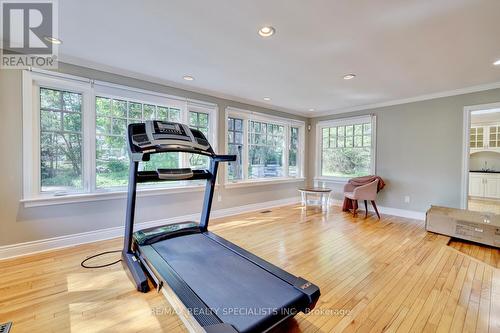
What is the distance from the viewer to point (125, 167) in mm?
3271

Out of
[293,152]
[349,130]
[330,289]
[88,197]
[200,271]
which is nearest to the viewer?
[200,271]

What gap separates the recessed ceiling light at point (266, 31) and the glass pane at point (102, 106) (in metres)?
2.36

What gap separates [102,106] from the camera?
3094mm

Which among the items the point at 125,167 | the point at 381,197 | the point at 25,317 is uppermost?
the point at 125,167

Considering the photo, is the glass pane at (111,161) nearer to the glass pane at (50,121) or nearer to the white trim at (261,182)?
the glass pane at (50,121)

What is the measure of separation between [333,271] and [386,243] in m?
1.25

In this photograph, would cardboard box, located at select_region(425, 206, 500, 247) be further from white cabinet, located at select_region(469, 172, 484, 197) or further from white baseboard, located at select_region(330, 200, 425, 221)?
white cabinet, located at select_region(469, 172, 484, 197)

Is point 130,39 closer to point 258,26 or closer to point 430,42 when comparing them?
point 258,26

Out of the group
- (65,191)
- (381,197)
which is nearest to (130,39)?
(65,191)

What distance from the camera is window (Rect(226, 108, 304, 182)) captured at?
4586 millimetres

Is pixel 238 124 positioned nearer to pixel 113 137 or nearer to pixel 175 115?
pixel 175 115

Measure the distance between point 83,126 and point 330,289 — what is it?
3448mm
